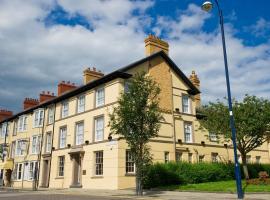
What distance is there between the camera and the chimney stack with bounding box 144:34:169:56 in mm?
30734

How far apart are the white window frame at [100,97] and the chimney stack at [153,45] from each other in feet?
18.5

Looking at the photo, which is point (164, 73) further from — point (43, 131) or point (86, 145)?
point (43, 131)

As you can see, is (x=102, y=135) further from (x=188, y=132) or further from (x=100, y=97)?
(x=188, y=132)

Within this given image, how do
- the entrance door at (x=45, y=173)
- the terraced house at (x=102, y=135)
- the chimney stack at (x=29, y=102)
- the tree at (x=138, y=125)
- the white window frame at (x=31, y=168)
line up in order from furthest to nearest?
the chimney stack at (x=29, y=102), the white window frame at (x=31, y=168), the entrance door at (x=45, y=173), the terraced house at (x=102, y=135), the tree at (x=138, y=125)

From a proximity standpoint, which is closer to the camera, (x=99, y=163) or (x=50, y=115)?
(x=99, y=163)

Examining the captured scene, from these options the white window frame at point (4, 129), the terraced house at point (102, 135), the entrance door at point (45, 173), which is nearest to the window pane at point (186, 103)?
the terraced house at point (102, 135)

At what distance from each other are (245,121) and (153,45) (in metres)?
11.3

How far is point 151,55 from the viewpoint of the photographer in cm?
2966

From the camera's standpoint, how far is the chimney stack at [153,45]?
1210 inches

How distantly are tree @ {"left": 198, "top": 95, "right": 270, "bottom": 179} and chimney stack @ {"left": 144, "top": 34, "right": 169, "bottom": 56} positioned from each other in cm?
805

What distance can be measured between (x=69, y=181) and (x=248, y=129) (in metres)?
16.8

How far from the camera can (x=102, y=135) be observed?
2791cm

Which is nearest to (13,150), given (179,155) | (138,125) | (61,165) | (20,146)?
(20,146)

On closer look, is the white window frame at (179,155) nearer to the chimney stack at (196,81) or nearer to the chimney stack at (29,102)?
the chimney stack at (196,81)
